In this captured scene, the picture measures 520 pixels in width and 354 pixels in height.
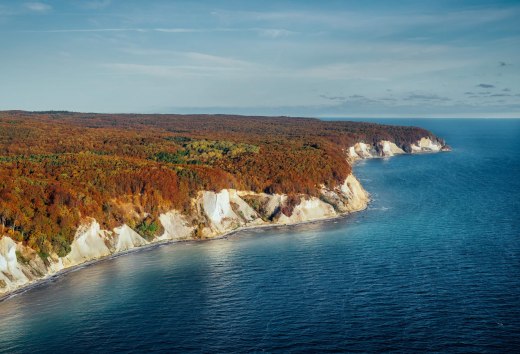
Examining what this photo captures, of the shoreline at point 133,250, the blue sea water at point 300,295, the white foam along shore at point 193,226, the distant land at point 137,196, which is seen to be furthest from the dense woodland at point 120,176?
the blue sea water at point 300,295

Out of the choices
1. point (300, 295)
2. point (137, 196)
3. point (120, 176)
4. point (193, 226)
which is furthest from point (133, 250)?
point (300, 295)

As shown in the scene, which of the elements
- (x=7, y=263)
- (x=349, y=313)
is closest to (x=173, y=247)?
(x=7, y=263)

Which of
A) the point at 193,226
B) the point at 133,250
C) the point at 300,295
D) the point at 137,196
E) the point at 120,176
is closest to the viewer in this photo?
the point at 300,295

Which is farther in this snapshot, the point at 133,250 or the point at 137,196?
the point at 137,196

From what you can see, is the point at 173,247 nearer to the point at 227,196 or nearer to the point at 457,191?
the point at 227,196

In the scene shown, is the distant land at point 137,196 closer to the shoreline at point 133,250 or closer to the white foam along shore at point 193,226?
the white foam along shore at point 193,226

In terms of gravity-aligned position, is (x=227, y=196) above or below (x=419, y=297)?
above

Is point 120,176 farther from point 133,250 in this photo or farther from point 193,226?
point 133,250
